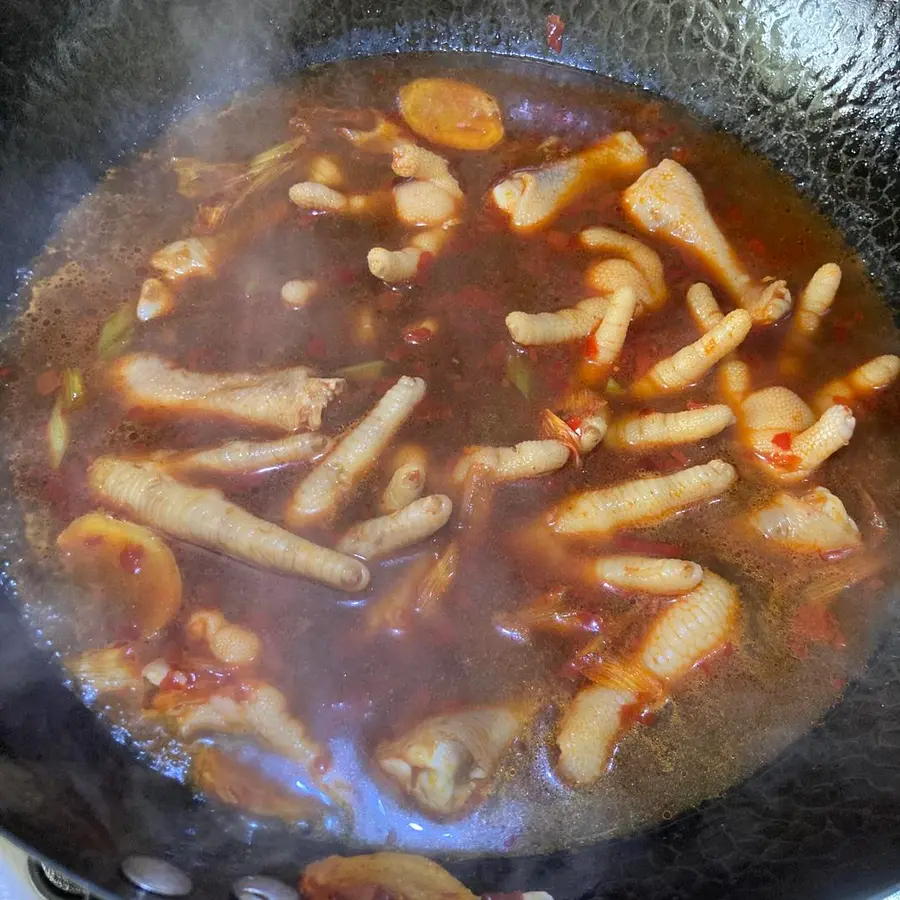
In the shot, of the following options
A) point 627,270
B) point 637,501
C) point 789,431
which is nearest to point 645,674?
point 637,501

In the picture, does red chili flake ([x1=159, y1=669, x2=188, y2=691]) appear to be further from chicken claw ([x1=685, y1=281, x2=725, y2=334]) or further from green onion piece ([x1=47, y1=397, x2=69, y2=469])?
chicken claw ([x1=685, y1=281, x2=725, y2=334])

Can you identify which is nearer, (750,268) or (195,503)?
(195,503)

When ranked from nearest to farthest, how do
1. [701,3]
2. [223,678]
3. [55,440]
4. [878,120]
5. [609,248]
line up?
[223,678] → [55,440] → [609,248] → [878,120] → [701,3]

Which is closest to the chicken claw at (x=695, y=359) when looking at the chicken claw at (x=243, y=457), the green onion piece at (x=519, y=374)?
the green onion piece at (x=519, y=374)

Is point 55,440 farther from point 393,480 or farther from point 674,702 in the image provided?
point 674,702

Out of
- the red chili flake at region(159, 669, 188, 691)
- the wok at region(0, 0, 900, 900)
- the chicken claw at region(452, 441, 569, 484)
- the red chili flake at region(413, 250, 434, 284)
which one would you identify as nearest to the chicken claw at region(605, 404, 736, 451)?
the chicken claw at region(452, 441, 569, 484)

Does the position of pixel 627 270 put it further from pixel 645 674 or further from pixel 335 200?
pixel 645 674

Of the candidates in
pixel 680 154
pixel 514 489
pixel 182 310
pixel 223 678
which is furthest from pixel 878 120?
pixel 223 678
